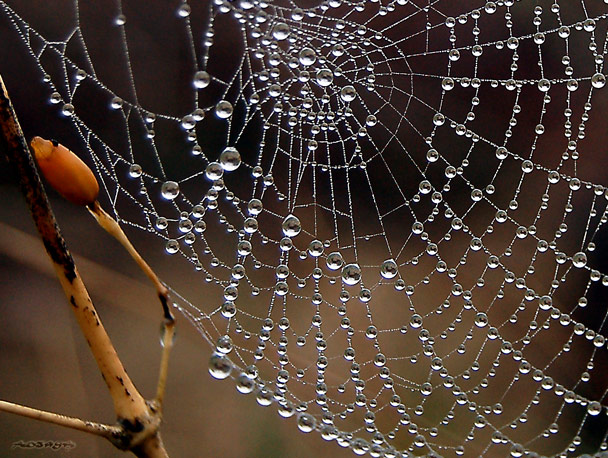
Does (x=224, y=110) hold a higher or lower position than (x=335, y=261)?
higher

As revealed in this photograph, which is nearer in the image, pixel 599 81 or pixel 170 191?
pixel 170 191

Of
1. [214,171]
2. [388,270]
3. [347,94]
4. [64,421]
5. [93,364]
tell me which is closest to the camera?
[64,421]

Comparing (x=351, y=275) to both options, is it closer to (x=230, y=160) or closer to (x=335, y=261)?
(x=335, y=261)

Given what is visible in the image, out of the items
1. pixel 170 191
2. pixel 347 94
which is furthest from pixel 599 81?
pixel 170 191

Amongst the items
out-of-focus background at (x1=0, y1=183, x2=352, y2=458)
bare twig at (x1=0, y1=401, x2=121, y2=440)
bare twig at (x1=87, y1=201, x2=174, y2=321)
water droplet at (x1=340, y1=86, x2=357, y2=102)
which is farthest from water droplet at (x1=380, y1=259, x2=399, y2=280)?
out-of-focus background at (x1=0, y1=183, x2=352, y2=458)

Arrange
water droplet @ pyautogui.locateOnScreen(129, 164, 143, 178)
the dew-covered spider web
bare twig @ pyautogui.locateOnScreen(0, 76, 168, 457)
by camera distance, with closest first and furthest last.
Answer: bare twig @ pyautogui.locateOnScreen(0, 76, 168, 457)
water droplet @ pyautogui.locateOnScreen(129, 164, 143, 178)
the dew-covered spider web

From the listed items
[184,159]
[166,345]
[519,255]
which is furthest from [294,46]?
[519,255]

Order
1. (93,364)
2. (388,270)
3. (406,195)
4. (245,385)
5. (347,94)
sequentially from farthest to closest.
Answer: (93,364) < (406,195) < (347,94) < (388,270) < (245,385)

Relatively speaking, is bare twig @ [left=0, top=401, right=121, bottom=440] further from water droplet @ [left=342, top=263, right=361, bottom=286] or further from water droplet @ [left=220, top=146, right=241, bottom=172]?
water droplet @ [left=342, top=263, right=361, bottom=286]
